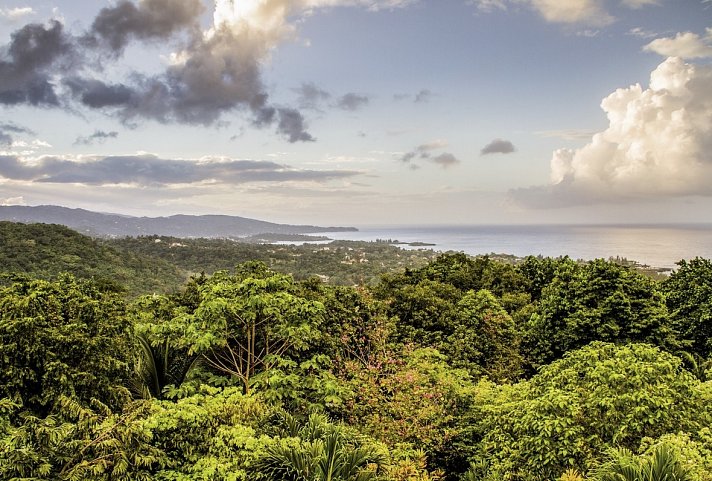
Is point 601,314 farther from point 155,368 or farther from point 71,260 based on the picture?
point 71,260

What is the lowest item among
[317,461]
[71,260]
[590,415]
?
[71,260]

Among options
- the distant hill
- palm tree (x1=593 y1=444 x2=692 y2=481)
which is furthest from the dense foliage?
the distant hill

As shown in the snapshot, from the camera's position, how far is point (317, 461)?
20.9 ft

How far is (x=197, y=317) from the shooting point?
37.1ft

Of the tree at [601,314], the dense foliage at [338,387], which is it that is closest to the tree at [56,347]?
the dense foliage at [338,387]

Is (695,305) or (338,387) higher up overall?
(695,305)

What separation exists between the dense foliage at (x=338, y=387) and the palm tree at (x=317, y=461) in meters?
0.02

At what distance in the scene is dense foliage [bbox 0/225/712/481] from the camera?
6.52 metres

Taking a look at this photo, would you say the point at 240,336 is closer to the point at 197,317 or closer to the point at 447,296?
the point at 197,317

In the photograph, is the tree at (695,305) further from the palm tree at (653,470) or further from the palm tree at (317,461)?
the palm tree at (317,461)

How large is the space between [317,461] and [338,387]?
4685mm

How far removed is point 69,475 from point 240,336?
6.90 m

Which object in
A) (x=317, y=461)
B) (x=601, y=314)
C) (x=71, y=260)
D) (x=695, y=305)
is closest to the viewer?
(x=317, y=461)

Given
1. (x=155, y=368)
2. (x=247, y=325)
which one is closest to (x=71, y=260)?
(x=155, y=368)
